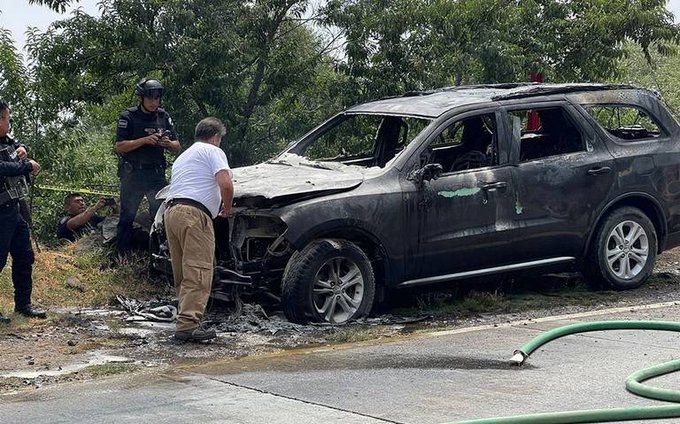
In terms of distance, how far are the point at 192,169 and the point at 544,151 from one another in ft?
11.5

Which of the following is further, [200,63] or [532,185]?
[200,63]

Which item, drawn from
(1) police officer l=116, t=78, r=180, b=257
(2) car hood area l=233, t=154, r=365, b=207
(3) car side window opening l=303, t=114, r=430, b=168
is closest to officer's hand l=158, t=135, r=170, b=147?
(1) police officer l=116, t=78, r=180, b=257

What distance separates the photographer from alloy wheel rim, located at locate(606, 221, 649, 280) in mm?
10602

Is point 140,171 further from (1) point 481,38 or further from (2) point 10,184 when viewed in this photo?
(1) point 481,38

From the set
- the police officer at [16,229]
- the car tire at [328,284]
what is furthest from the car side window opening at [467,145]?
the police officer at [16,229]

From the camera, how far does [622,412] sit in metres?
6.11

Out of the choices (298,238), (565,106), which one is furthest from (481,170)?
(298,238)

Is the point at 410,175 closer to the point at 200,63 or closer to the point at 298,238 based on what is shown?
the point at 298,238

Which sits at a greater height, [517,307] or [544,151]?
[544,151]

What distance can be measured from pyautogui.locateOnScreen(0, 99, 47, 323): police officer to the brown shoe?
1.38 m

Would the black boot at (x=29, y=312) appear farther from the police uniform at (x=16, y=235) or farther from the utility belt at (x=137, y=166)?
the utility belt at (x=137, y=166)

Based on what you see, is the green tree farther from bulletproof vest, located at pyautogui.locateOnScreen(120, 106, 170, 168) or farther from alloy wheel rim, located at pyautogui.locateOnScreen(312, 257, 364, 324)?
alloy wheel rim, located at pyautogui.locateOnScreen(312, 257, 364, 324)

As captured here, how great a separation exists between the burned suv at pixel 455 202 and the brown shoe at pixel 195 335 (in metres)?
0.64

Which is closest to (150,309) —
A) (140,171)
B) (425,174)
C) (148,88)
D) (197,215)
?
(197,215)
